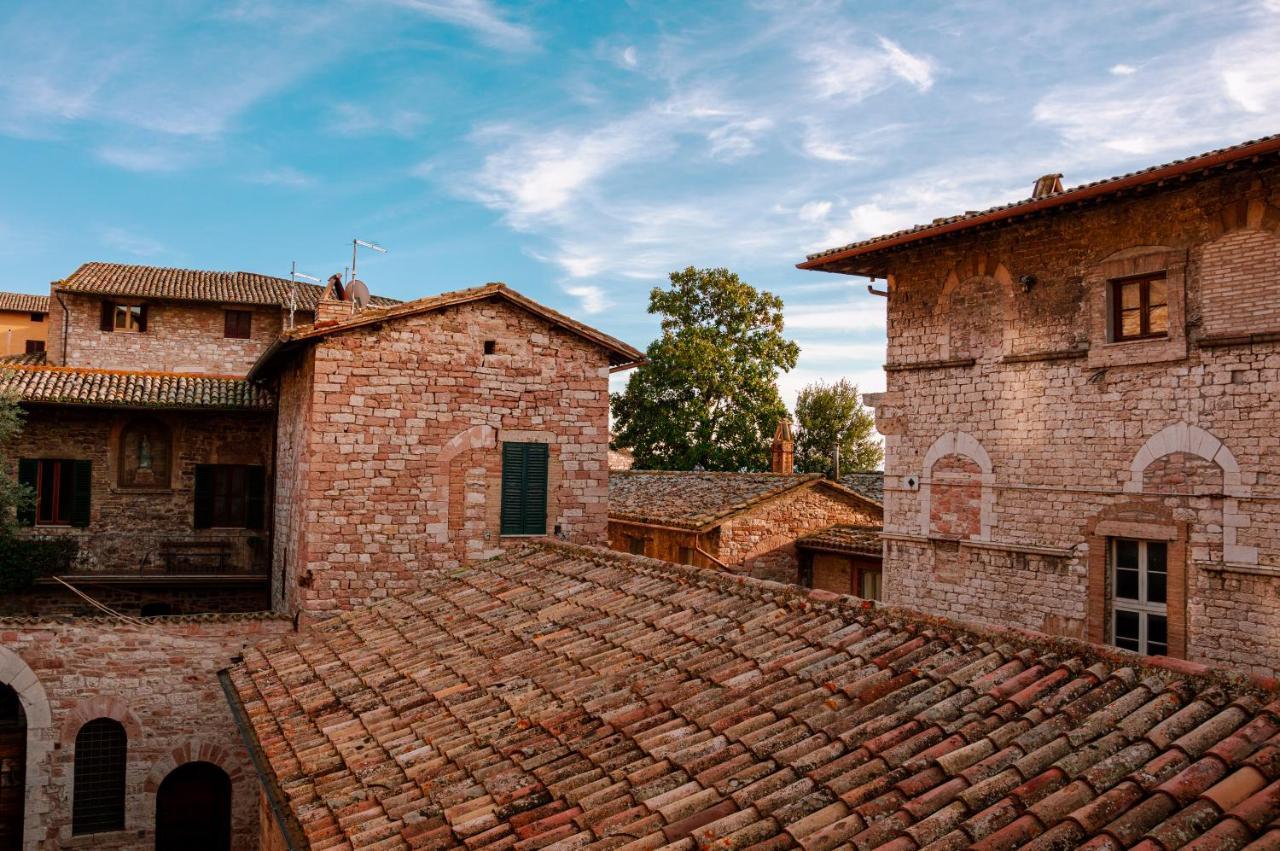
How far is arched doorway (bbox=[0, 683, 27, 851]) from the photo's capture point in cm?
1358

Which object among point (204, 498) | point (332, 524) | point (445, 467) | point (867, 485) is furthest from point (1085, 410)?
point (204, 498)

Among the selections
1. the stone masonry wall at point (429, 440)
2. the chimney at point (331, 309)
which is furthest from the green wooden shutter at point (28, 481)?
the chimney at point (331, 309)

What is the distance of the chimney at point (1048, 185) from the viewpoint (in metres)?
13.6

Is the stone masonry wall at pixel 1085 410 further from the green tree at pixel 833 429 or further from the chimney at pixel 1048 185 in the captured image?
the green tree at pixel 833 429

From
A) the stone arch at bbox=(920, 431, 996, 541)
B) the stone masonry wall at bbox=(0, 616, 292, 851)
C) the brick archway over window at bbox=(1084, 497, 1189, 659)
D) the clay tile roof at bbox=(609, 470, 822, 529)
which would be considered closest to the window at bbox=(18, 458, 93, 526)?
the stone masonry wall at bbox=(0, 616, 292, 851)

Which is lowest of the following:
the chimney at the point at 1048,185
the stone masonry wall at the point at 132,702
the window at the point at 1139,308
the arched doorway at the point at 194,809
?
the arched doorway at the point at 194,809

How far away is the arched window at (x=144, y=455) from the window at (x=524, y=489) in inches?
380

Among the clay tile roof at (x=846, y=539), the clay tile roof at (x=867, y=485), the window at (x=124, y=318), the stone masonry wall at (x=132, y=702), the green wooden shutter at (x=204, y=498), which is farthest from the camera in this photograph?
the window at (x=124, y=318)

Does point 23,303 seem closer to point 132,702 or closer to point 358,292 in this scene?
point 358,292

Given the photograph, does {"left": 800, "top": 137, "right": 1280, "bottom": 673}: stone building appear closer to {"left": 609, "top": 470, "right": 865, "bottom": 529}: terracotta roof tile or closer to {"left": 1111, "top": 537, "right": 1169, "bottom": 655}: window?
{"left": 1111, "top": 537, "right": 1169, "bottom": 655}: window

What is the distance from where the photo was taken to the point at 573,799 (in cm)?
493

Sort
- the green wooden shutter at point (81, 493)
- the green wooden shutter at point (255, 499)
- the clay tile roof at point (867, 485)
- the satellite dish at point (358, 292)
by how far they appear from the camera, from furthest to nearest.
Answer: the clay tile roof at point (867, 485) < the green wooden shutter at point (255, 499) < the green wooden shutter at point (81, 493) < the satellite dish at point (358, 292)

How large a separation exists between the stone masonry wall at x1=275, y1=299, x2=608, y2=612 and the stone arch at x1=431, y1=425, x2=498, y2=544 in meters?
0.02

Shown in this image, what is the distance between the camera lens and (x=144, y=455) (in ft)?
64.3
